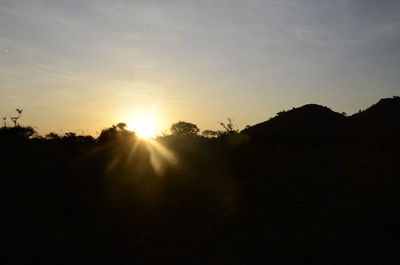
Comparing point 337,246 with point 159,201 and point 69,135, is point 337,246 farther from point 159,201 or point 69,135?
point 69,135

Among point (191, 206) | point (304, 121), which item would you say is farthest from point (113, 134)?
point (304, 121)

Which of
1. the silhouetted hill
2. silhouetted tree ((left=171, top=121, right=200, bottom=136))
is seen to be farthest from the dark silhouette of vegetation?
silhouetted tree ((left=171, top=121, right=200, bottom=136))

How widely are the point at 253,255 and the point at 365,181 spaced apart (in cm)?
722

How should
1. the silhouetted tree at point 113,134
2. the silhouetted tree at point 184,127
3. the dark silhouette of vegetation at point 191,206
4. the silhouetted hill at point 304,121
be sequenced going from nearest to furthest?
the dark silhouette of vegetation at point 191,206 → the silhouetted tree at point 113,134 → the silhouetted hill at point 304,121 → the silhouetted tree at point 184,127

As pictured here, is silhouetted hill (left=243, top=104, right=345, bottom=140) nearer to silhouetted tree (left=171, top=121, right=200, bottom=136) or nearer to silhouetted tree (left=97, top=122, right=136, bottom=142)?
silhouetted tree (left=171, top=121, right=200, bottom=136)

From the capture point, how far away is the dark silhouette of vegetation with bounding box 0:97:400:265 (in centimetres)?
886

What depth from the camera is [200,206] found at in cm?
1147

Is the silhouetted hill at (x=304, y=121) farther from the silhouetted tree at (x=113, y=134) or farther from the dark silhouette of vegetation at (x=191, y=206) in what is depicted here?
the dark silhouette of vegetation at (x=191, y=206)

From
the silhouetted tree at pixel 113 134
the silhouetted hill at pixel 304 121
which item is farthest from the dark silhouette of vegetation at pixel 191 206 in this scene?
the silhouetted hill at pixel 304 121

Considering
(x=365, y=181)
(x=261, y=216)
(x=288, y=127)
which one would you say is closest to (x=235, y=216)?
(x=261, y=216)

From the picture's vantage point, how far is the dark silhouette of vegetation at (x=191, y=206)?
886 cm

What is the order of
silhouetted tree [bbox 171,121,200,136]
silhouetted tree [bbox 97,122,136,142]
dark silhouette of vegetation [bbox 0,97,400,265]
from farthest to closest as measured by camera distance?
silhouetted tree [bbox 171,121,200,136] → silhouetted tree [bbox 97,122,136,142] → dark silhouette of vegetation [bbox 0,97,400,265]

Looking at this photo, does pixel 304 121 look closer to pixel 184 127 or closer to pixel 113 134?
pixel 184 127

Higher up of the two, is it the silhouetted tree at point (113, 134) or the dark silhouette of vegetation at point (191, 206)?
the silhouetted tree at point (113, 134)
